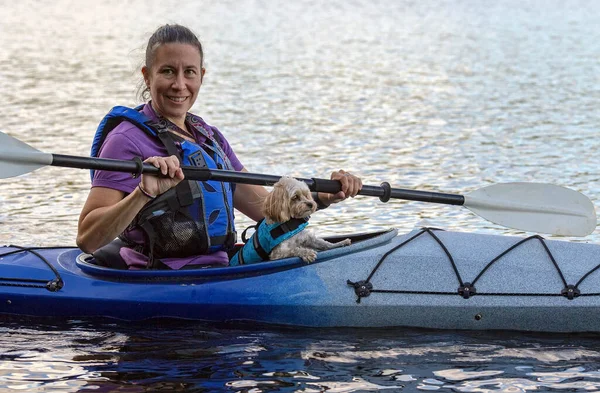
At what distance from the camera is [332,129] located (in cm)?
1222

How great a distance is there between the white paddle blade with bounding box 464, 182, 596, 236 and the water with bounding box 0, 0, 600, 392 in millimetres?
904

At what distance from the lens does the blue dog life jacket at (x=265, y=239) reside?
5.14m

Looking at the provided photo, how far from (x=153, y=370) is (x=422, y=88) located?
11228 millimetres

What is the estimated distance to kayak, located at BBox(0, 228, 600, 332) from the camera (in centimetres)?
514

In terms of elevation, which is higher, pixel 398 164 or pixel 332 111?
pixel 332 111

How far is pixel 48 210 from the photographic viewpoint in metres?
8.36

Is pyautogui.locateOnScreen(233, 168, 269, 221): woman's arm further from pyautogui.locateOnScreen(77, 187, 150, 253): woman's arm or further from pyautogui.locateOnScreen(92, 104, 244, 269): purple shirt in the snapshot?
pyautogui.locateOnScreen(77, 187, 150, 253): woman's arm

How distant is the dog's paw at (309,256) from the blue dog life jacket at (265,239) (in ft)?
0.39

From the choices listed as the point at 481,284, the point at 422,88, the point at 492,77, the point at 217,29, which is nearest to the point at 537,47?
the point at 492,77

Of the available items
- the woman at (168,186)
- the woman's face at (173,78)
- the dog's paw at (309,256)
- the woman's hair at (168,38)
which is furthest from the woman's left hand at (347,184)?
the woman's hair at (168,38)

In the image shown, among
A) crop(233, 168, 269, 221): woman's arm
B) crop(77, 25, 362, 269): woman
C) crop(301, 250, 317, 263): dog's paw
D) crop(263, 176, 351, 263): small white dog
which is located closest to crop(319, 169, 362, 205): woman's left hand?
crop(77, 25, 362, 269): woman

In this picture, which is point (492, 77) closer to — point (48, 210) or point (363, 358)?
point (48, 210)

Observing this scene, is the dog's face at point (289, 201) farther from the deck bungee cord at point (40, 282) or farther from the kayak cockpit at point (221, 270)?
the deck bungee cord at point (40, 282)

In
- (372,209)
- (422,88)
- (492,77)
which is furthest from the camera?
(492,77)
